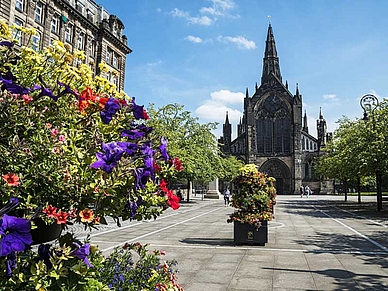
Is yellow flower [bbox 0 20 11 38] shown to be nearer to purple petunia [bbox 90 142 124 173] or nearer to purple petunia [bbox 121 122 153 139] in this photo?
purple petunia [bbox 121 122 153 139]

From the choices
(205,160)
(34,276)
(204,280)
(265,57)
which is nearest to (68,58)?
(34,276)

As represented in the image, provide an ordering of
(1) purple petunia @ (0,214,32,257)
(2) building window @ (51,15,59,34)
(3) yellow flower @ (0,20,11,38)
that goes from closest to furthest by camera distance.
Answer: (1) purple petunia @ (0,214,32,257), (3) yellow flower @ (0,20,11,38), (2) building window @ (51,15,59,34)

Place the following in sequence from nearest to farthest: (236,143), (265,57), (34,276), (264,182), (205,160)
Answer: (34,276) → (264,182) → (205,160) → (236,143) → (265,57)

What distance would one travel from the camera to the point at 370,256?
930 centimetres

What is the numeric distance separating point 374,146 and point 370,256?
14.0 meters

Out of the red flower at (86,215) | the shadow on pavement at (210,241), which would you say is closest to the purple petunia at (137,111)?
the red flower at (86,215)

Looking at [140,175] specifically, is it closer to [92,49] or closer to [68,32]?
[68,32]

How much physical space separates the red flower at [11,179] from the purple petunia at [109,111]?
2.46ft

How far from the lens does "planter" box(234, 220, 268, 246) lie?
416 inches

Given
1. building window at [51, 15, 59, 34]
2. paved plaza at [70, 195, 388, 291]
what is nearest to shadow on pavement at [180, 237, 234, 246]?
paved plaza at [70, 195, 388, 291]

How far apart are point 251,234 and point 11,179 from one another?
9524 millimetres

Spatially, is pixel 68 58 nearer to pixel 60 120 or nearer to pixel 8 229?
pixel 60 120

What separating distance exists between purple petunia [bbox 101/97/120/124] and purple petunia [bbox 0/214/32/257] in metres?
0.97

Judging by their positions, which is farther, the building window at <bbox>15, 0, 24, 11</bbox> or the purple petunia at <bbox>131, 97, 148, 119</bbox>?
the building window at <bbox>15, 0, 24, 11</bbox>
